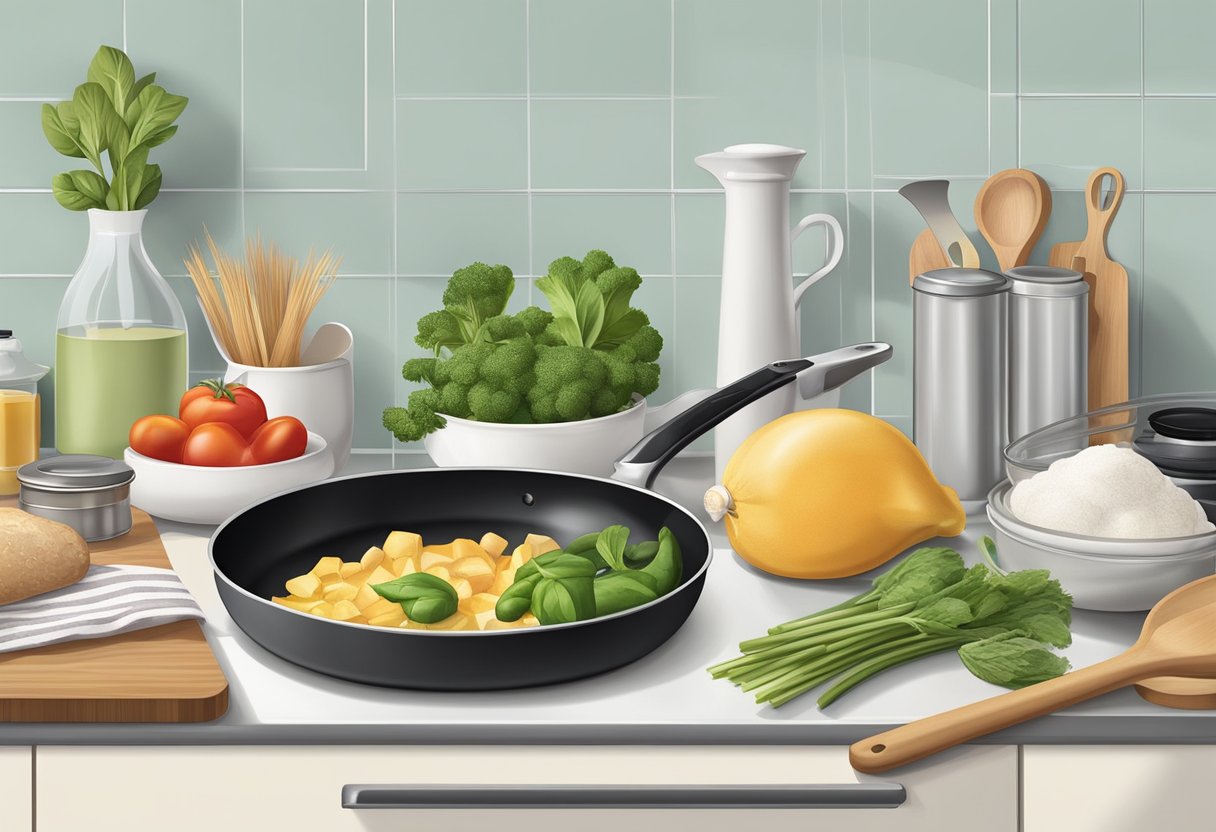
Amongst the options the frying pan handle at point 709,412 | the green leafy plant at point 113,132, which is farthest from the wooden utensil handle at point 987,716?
the green leafy plant at point 113,132

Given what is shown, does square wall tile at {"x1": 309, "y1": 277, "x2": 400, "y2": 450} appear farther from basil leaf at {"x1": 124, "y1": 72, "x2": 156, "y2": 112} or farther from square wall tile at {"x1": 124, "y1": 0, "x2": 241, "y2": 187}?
basil leaf at {"x1": 124, "y1": 72, "x2": 156, "y2": 112}

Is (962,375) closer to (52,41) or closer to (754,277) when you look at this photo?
(754,277)

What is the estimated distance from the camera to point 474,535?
1.28m

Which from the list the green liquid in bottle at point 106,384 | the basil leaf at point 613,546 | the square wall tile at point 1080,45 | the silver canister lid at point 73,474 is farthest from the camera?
the square wall tile at point 1080,45

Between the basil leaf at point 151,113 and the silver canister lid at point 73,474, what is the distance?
44cm

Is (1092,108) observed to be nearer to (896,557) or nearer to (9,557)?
(896,557)

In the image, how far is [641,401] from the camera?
57.6 inches

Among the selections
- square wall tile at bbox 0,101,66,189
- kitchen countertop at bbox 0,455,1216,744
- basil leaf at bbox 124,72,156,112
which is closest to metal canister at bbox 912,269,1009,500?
kitchen countertop at bbox 0,455,1216,744

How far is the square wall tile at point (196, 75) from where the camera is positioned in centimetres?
157

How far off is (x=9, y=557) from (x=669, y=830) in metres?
0.59

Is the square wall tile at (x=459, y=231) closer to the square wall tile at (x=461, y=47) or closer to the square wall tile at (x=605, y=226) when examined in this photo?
the square wall tile at (x=605, y=226)

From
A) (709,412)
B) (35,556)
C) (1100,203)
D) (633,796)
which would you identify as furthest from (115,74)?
(1100,203)

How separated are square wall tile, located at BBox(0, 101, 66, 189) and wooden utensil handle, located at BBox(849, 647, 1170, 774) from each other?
4.04ft

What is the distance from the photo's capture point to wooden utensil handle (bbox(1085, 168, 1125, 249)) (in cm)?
152
